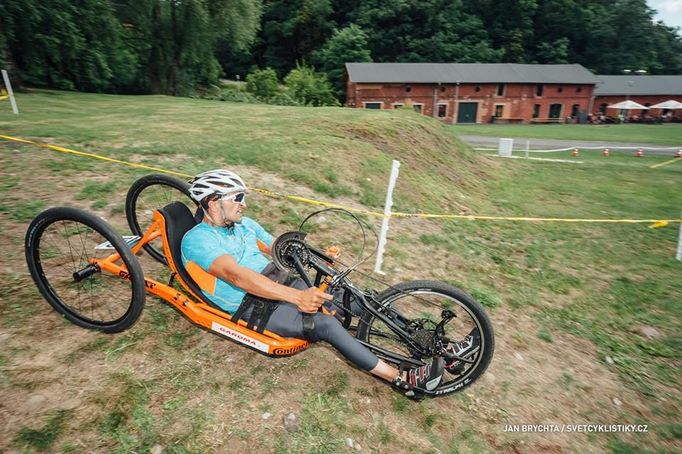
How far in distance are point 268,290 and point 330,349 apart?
1354 mm

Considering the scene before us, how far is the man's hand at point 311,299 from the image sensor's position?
3348mm

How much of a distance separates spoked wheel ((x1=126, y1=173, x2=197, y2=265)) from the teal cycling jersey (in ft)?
4.18

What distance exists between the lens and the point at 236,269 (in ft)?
11.1

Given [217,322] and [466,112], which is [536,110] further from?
[217,322]

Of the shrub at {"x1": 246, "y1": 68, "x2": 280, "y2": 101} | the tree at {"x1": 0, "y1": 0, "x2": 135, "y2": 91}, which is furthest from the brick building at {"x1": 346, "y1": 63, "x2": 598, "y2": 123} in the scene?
the tree at {"x1": 0, "y1": 0, "x2": 135, "y2": 91}

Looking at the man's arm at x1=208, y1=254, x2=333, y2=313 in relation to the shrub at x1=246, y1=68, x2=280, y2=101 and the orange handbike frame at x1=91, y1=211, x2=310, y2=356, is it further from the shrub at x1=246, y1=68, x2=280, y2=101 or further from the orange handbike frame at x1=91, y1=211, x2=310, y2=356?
the shrub at x1=246, y1=68, x2=280, y2=101

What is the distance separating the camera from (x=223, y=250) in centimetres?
354

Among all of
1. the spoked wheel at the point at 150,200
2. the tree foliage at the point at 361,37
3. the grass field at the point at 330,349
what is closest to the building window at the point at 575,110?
the tree foliage at the point at 361,37

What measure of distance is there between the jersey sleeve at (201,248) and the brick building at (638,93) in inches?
2962

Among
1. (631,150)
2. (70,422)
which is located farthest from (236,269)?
(631,150)

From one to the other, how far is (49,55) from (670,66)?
108m

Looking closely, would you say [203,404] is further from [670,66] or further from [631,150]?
[670,66]

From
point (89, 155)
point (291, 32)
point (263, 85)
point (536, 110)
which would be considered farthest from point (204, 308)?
point (291, 32)

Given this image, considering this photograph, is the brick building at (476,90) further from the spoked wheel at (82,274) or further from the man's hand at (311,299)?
the man's hand at (311,299)
